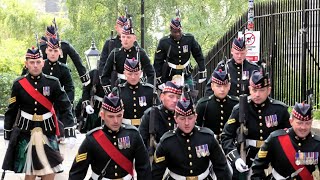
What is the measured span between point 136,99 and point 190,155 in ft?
10.2

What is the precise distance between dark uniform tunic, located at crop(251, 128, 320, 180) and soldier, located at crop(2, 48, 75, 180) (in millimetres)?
3034

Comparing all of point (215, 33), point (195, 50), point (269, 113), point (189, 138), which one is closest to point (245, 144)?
point (269, 113)

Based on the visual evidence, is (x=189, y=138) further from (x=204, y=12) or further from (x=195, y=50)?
(x=204, y=12)

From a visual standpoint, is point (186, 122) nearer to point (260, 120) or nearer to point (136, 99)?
point (260, 120)

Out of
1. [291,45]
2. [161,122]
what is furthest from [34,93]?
[291,45]

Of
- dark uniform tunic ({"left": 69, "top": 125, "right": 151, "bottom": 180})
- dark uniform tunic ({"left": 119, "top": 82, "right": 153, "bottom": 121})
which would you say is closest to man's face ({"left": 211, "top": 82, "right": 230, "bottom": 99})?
dark uniform tunic ({"left": 119, "top": 82, "right": 153, "bottom": 121})

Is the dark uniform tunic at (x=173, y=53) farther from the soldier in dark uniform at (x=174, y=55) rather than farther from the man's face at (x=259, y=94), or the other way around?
the man's face at (x=259, y=94)

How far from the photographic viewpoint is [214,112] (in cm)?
1012

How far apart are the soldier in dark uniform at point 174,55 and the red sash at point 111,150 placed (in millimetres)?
5721

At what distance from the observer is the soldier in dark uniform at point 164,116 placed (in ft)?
30.6

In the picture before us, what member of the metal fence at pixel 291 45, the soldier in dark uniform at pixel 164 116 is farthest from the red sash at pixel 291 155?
the metal fence at pixel 291 45

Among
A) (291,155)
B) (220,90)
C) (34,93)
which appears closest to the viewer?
(291,155)

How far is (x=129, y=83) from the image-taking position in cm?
1110

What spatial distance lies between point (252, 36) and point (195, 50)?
41.2 inches
